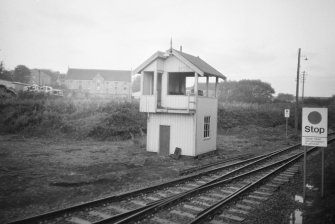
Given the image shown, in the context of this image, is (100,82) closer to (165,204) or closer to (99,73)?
(99,73)

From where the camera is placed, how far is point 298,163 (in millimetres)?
16219

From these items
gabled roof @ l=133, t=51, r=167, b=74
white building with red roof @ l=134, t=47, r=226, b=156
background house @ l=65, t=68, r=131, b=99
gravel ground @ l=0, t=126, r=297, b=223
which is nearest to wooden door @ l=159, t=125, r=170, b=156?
white building with red roof @ l=134, t=47, r=226, b=156

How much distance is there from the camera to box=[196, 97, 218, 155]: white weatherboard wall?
1718 cm

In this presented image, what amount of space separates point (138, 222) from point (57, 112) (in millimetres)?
24860

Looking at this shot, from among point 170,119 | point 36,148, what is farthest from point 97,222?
point 36,148

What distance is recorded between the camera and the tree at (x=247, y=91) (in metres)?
68.6

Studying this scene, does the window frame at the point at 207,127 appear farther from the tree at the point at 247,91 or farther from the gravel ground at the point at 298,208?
the tree at the point at 247,91

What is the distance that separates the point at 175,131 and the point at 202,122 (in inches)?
77.3

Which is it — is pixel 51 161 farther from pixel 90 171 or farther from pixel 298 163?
pixel 298 163

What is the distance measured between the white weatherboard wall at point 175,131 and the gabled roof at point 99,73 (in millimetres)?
72871

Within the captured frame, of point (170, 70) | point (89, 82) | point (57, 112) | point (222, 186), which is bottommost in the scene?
point (222, 186)

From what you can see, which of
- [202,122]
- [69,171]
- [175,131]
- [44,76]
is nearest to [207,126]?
[202,122]

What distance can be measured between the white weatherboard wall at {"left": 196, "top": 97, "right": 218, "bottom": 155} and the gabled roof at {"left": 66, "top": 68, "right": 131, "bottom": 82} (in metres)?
72.3

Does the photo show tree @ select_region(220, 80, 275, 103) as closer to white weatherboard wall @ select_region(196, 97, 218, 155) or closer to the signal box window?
white weatherboard wall @ select_region(196, 97, 218, 155)
